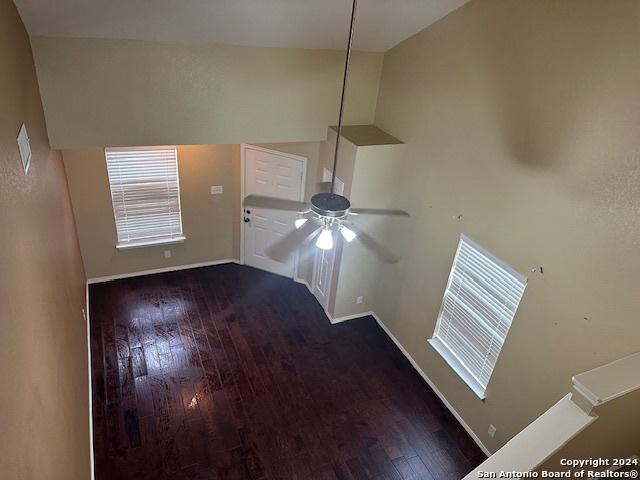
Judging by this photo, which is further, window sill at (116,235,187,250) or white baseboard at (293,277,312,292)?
white baseboard at (293,277,312,292)

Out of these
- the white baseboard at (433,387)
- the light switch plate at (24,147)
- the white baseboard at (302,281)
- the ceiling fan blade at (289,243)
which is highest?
the light switch plate at (24,147)

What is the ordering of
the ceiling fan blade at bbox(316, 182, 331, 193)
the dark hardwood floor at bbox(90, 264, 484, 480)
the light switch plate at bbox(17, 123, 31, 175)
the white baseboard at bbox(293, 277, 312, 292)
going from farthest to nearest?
1. the white baseboard at bbox(293, 277, 312, 292)
2. the ceiling fan blade at bbox(316, 182, 331, 193)
3. the dark hardwood floor at bbox(90, 264, 484, 480)
4. the light switch plate at bbox(17, 123, 31, 175)

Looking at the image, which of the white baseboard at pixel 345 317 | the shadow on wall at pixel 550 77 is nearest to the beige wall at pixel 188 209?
the white baseboard at pixel 345 317

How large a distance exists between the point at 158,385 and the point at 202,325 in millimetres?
1048

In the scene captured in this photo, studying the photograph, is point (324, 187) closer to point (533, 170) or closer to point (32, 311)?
point (533, 170)

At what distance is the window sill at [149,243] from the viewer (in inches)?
242

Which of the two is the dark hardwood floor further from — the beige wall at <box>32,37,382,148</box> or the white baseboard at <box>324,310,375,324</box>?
the beige wall at <box>32,37,382,148</box>

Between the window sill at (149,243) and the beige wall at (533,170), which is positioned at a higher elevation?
the beige wall at (533,170)

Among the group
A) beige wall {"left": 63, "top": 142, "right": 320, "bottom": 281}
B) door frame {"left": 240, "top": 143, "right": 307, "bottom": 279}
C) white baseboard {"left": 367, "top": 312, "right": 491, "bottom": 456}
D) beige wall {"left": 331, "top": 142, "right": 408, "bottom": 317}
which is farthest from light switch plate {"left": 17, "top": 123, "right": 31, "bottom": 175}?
white baseboard {"left": 367, "top": 312, "right": 491, "bottom": 456}

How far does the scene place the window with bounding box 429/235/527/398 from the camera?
387 centimetres

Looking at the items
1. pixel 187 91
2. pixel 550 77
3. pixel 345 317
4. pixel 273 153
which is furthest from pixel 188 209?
pixel 550 77

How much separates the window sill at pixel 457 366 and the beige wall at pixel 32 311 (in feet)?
11.4

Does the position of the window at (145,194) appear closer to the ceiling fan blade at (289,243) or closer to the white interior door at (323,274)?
the ceiling fan blade at (289,243)

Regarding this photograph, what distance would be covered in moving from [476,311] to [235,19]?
134 inches
